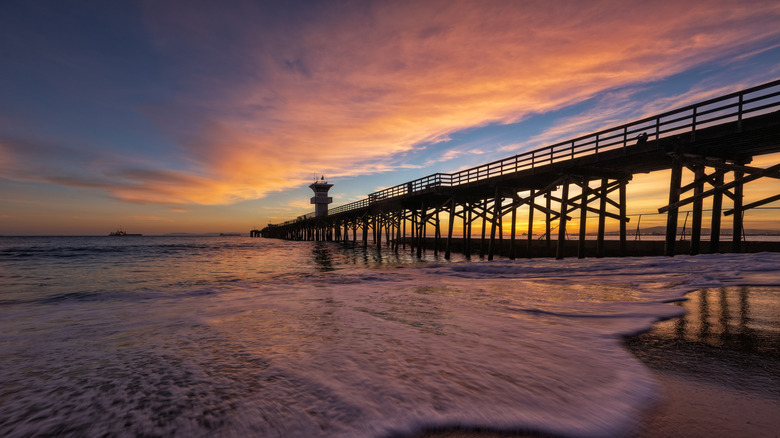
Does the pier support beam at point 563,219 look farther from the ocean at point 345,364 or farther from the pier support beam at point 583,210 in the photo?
the ocean at point 345,364

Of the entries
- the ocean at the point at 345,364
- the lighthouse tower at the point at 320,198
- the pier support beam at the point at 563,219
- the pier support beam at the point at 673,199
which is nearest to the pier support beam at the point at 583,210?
the pier support beam at the point at 563,219

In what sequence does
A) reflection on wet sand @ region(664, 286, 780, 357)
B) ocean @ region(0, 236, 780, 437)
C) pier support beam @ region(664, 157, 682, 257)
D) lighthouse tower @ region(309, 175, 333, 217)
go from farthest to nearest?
lighthouse tower @ region(309, 175, 333, 217)
pier support beam @ region(664, 157, 682, 257)
reflection on wet sand @ region(664, 286, 780, 357)
ocean @ region(0, 236, 780, 437)

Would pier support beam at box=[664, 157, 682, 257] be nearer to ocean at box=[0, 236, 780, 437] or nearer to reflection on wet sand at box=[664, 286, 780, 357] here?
ocean at box=[0, 236, 780, 437]

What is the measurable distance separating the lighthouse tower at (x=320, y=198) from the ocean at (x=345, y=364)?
56.7 m

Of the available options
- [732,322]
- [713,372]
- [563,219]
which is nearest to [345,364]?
[713,372]

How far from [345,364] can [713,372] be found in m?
2.93

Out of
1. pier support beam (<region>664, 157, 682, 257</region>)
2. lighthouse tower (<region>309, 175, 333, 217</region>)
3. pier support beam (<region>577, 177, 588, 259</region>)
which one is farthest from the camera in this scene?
lighthouse tower (<region>309, 175, 333, 217</region>)

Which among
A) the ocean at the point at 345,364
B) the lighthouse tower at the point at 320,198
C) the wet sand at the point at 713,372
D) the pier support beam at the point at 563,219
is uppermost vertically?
the lighthouse tower at the point at 320,198

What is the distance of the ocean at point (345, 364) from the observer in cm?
215

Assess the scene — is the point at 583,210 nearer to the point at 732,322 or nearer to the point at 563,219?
the point at 563,219

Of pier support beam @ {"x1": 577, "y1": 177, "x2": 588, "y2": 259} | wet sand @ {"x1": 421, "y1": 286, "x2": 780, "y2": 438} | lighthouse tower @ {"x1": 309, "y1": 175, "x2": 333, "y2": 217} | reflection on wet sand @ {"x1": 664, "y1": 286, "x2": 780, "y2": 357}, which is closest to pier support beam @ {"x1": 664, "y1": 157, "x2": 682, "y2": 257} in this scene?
pier support beam @ {"x1": 577, "y1": 177, "x2": 588, "y2": 259}

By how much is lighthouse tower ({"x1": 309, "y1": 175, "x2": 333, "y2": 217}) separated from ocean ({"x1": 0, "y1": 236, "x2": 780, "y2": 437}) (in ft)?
186

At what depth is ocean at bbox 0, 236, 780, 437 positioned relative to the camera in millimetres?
2152

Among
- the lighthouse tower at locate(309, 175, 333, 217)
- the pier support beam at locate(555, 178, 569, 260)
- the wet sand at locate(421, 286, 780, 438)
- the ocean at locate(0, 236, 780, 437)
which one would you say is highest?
the lighthouse tower at locate(309, 175, 333, 217)
